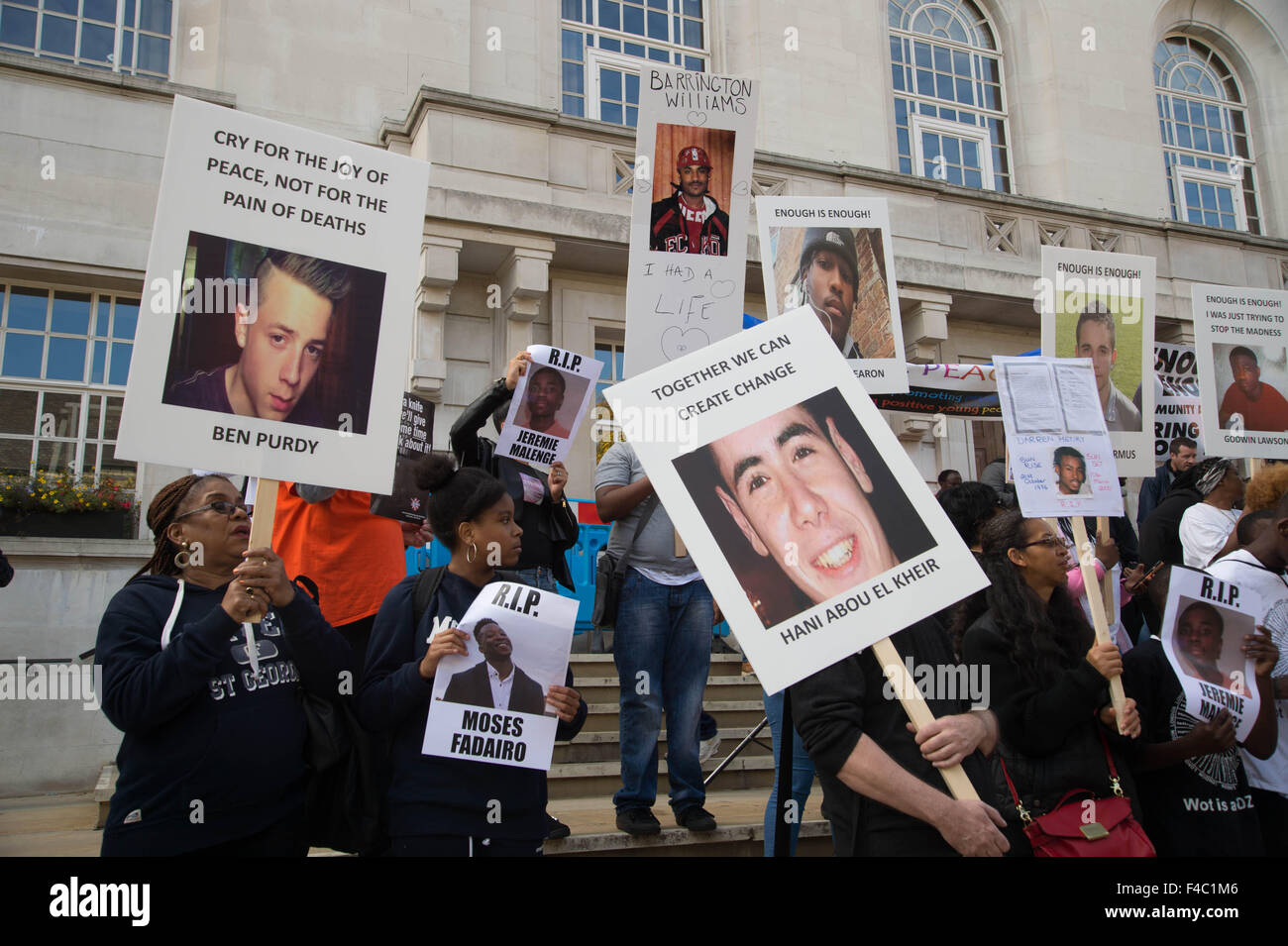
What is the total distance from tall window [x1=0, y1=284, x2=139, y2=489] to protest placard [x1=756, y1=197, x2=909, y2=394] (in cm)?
641

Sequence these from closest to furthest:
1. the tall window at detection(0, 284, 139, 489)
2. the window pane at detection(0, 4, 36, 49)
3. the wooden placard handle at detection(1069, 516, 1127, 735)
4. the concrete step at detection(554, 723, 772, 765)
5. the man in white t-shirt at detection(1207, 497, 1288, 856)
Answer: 1. the wooden placard handle at detection(1069, 516, 1127, 735)
2. the man in white t-shirt at detection(1207, 497, 1288, 856)
3. the concrete step at detection(554, 723, 772, 765)
4. the tall window at detection(0, 284, 139, 489)
5. the window pane at detection(0, 4, 36, 49)

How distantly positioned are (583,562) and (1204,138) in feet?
41.8

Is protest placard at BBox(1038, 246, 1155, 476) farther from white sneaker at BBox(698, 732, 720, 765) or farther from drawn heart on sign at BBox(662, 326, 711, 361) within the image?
white sneaker at BBox(698, 732, 720, 765)

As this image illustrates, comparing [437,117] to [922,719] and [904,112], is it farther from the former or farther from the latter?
[922,719]

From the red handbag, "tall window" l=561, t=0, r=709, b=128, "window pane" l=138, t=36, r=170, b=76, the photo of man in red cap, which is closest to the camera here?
the red handbag

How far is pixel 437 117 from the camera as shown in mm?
8930

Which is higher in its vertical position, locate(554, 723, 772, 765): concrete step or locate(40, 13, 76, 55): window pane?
locate(40, 13, 76, 55): window pane

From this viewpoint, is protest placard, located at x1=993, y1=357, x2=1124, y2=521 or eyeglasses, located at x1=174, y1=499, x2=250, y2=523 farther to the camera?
protest placard, located at x1=993, y1=357, x2=1124, y2=521

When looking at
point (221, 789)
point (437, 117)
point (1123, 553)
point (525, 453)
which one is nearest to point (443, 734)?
point (221, 789)

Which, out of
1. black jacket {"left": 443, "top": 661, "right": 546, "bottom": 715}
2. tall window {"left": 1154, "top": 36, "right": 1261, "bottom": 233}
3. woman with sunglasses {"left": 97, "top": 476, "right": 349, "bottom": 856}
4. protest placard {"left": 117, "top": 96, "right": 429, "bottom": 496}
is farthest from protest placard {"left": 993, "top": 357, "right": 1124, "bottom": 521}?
tall window {"left": 1154, "top": 36, "right": 1261, "bottom": 233}

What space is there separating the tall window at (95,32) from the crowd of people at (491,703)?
800cm

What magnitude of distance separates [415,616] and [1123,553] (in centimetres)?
483

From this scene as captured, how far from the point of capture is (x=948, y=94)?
13.3 m

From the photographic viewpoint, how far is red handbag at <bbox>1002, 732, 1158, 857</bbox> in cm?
280
